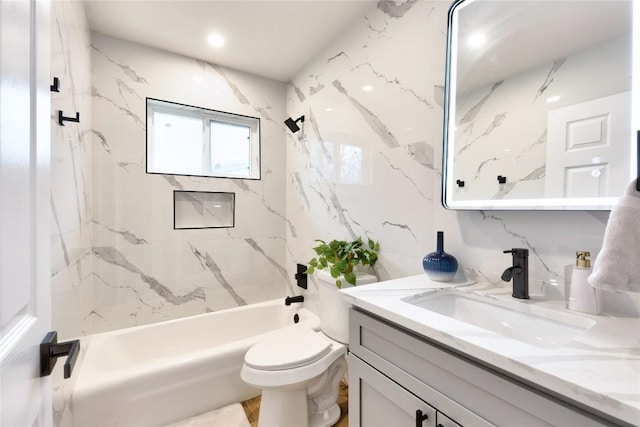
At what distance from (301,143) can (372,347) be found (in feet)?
6.42

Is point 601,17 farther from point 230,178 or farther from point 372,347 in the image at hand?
point 230,178

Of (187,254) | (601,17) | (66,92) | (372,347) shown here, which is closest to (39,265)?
(372,347)

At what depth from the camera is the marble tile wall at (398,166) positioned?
110 cm

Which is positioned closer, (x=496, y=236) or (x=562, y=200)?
(x=562, y=200)

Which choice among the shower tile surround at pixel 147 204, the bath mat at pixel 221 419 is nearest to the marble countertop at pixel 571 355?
the bath mat at pixel 221 419

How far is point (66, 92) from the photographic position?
4.36 feet

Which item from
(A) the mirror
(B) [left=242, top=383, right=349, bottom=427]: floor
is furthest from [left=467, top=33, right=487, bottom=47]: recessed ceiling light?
(B) [left=242, top=383, right=349, bottom=427]: floor

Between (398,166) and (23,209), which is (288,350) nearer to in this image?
(398,166)

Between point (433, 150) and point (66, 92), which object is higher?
point (66, 92)

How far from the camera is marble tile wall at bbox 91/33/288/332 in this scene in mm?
2105

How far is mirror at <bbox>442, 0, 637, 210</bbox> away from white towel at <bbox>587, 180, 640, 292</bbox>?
0.30m

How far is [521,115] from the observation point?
112cm

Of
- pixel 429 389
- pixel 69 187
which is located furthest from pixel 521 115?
pixel 69 187

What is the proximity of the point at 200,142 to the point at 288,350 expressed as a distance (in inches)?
75.5
